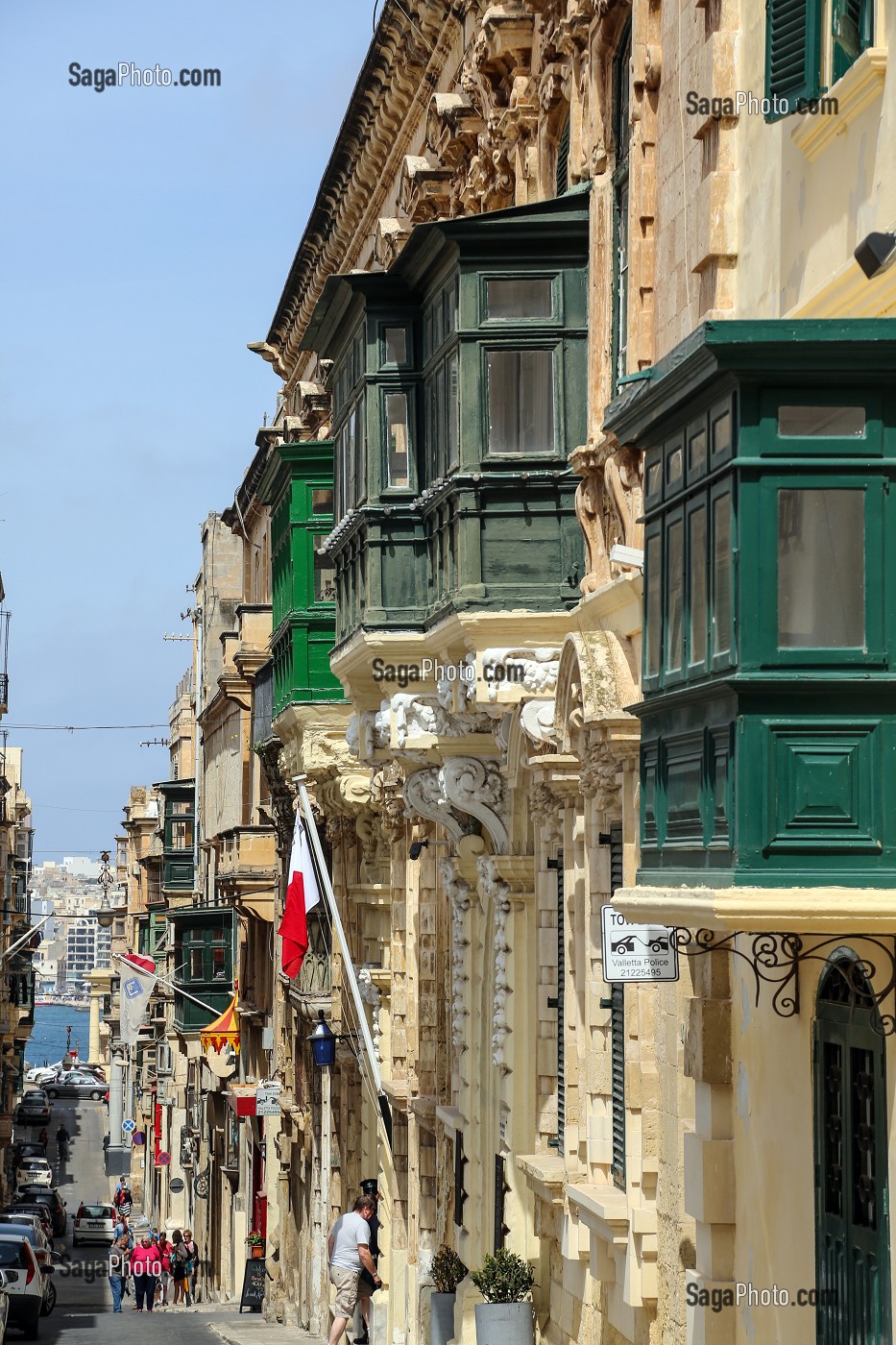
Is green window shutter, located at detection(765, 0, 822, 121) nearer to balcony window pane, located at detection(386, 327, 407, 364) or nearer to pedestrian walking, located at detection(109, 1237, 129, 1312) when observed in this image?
balcony window pane, located at detection(386, 327, 407, 364)

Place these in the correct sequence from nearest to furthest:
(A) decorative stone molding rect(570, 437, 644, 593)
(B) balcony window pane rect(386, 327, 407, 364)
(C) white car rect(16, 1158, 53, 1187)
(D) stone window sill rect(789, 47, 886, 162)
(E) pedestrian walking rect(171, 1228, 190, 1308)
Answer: (D) stone window sill rect(789, 47, 886, 162) < (A) decorative stone molding rect(570, 437, 644, 593) < (B) balcony window pane rect(386, 327, 407, 364) < (E) pedestrian walking rect(171, 1228, 190, 1308) < (C) white car rect(16, 1158, 53, 1187)

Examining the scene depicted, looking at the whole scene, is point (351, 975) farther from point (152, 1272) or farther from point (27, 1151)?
point (27, 1151)

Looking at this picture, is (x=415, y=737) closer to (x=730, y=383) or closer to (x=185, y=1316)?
(x=730, y=383)

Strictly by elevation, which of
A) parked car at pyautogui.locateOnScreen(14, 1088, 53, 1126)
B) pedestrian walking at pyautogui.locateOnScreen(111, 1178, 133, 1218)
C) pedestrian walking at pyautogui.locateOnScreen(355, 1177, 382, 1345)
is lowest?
parked car at pyautogui.locateOnScreen(14, 1088, 53, 1126)

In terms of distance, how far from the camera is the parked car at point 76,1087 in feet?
524

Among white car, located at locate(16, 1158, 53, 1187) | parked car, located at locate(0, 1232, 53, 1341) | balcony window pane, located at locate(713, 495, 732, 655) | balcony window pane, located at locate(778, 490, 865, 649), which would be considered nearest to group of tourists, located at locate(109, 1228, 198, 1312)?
parked car, located at locate(0, 1232, 53, 1341)

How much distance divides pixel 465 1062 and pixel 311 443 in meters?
11.1

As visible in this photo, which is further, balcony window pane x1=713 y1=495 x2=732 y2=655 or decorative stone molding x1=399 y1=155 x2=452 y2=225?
decorative stone molding x1=399 y1=155 x2=452 y2=225

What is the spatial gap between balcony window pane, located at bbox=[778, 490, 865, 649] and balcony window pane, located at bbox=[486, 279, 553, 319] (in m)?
8.20

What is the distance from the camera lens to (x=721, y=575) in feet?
32.4

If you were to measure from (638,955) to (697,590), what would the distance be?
11.2 feet

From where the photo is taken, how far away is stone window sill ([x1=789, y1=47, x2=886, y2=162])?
1011cm

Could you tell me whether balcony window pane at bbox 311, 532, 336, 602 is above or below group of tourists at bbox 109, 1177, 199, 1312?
above

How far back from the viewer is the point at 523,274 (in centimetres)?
1741
